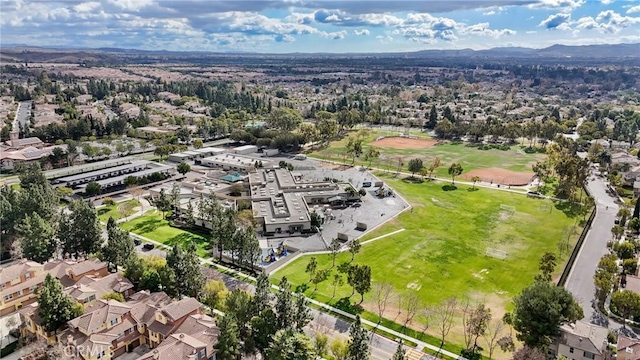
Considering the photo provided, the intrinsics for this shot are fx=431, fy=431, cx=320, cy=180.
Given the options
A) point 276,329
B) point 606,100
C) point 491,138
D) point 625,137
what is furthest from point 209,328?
point 606,100

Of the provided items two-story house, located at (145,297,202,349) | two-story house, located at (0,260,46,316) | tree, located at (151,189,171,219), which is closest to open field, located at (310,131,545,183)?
tree, located at (151,189,171,219)

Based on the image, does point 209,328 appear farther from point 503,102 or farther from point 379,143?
point 503,102

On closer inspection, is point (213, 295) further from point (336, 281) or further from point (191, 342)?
point (336, 281)

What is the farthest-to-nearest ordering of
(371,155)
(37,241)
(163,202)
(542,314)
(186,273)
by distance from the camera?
(371,155), (163,202), (37,241), (186,273), (542,314)

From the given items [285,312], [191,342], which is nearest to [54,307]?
[191,342]

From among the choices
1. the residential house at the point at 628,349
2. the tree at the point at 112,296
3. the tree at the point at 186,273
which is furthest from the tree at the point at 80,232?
the residential house at the point at 628,349

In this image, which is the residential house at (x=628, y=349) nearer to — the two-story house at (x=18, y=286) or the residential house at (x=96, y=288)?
the residential house at (x=96, y=288)
